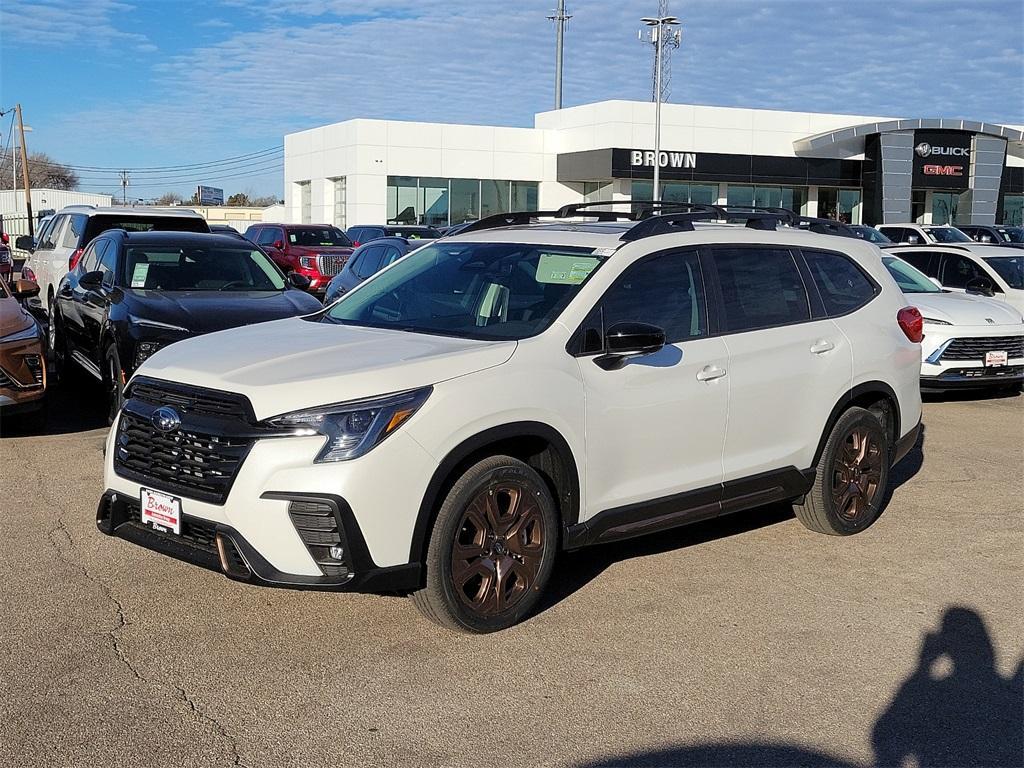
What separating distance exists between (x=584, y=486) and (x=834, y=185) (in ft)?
149

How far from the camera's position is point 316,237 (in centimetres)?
2536

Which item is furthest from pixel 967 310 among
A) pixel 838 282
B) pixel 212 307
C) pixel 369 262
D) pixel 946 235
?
pixel 946 235

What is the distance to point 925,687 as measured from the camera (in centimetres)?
466

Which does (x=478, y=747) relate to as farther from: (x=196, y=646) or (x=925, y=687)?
(x=925, y=687)

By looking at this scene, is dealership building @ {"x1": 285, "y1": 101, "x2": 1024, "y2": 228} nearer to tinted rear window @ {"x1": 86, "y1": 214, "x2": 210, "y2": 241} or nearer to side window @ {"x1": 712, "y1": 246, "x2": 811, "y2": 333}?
tinted rear window @ {"x1": 86, "y1": 214, "x2": 210, "y2": 241}

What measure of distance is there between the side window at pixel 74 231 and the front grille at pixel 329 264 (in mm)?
6317

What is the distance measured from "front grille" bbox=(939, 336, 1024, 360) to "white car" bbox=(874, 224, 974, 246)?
14808 mm

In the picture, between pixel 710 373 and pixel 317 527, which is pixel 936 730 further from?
pixel 317 527

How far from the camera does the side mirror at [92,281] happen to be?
33.7 ft

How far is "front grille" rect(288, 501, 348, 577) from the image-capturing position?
4.50m

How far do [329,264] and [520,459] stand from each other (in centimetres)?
1779

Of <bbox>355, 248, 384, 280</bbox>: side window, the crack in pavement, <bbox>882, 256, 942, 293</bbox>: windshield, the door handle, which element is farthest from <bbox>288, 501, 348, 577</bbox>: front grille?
<bbox>355, 248, 384, 280</bbox>: side window

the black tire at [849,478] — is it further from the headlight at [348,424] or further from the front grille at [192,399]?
the front grille at [192,399]

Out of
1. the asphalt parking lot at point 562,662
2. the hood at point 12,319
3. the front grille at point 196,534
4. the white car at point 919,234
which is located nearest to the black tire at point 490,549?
the asphalt parking lot at point 562,662
